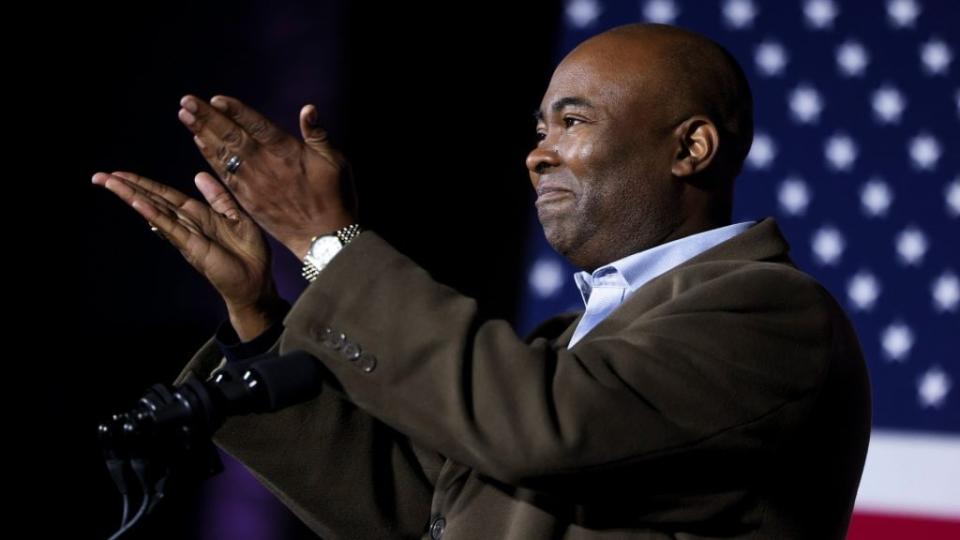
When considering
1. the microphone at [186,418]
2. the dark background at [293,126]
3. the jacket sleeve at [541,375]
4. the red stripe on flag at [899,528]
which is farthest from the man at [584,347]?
the red stripe on flag at [899,528]

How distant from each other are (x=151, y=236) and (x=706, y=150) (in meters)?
1.51

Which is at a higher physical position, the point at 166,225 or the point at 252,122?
the point at 252,122

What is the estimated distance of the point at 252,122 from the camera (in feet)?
4.23

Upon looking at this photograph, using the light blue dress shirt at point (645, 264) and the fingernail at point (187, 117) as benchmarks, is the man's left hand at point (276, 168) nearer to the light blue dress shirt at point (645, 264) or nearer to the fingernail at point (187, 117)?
the fingernail at point (187, 117)

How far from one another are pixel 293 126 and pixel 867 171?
4.14 ft

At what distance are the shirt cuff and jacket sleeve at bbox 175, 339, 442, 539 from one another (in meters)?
0.06

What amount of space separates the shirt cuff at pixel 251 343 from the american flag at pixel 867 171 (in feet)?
4.04

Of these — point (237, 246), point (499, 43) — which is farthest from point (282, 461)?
point (499, 43)

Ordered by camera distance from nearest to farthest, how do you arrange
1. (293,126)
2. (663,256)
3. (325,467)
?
(663,256) → (325,467) → (293,126)

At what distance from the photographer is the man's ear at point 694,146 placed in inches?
64.2

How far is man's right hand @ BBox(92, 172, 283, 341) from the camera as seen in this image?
149 cm

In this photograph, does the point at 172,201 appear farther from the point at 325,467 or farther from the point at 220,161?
the point at 325,467

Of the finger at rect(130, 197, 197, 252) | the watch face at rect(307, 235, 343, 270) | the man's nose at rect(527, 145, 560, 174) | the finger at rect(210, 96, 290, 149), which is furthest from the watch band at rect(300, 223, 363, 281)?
the man's nose at rect(527, 145, 560, 174)

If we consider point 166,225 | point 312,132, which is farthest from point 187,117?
point 166,225
